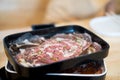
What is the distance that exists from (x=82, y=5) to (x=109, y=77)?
0.63 meters

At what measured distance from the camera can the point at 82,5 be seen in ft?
3.61

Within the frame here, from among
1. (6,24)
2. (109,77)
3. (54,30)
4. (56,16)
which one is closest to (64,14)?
(56,16)

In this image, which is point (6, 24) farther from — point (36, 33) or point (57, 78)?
point (57, 78)

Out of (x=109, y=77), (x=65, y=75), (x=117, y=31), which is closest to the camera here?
(x=65, y=75)

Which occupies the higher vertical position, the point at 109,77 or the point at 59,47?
the point at 59,47

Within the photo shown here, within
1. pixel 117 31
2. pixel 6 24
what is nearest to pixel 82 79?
pixel 117 31

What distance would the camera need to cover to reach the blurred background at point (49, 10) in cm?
110

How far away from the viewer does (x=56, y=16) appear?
1.12m

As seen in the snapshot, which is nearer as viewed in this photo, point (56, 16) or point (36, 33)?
point (36, 33)

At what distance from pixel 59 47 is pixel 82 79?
0.10 meters

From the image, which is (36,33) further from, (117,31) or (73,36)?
(117,31)

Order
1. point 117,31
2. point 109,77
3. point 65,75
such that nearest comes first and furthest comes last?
point 65,75 < point 109,77 < point 117,31

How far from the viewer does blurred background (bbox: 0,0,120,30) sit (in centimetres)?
110

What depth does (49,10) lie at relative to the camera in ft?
3.61
